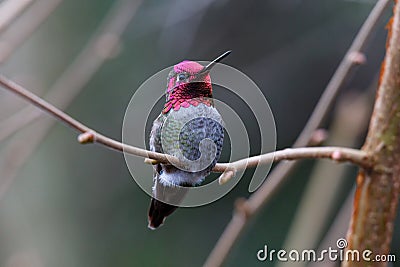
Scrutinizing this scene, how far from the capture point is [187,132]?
0.94 m

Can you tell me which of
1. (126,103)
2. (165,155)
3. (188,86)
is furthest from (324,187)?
(126,103)

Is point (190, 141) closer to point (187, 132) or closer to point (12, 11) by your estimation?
point (187, 132)

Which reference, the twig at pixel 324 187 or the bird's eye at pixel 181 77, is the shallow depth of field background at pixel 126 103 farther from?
the bird's eye at pixel 181 77

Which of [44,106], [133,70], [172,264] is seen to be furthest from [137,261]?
[44,106]

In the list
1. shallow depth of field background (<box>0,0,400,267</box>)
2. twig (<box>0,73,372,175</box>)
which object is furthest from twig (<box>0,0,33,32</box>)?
shallow depth of field background (<box>0,0,400,267</box>)

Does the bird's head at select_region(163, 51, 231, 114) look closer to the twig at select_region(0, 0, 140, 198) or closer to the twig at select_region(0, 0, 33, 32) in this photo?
the twig at select_region(0, 0, 33, 32)

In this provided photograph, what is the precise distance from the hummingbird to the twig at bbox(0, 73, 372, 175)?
33mm

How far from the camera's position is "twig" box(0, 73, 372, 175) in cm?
67

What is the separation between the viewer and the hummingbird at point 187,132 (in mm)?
918

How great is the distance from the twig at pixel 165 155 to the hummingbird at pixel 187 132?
3cm

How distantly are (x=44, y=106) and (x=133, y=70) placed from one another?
2.71 meters

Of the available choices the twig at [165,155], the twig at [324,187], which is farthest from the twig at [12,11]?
the twig at [324,187]

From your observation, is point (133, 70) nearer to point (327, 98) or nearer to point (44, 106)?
point (327, 98)

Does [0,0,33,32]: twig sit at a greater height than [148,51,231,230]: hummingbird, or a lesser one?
greater
